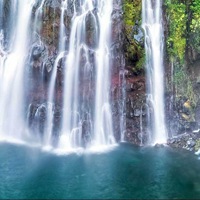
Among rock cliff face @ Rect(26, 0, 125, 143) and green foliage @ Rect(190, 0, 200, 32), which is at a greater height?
green foliage @ Rect(190, 0, 200, 32)

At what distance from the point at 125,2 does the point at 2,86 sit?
1009cm

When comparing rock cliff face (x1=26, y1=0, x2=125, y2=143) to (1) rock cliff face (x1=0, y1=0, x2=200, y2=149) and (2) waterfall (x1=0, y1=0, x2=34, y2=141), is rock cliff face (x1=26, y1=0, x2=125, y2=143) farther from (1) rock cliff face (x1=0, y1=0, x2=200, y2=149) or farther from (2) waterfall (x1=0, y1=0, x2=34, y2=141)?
→ (2) waterfall (x1=0, y1=0, x2=34, y2=141)

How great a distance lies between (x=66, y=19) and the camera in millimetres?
26484

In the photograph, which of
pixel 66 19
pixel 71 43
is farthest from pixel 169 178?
pixel 66 19

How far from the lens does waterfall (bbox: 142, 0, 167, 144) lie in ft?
84.1

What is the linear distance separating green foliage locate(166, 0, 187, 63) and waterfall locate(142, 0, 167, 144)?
597 mm

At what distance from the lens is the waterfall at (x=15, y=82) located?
26484 mm

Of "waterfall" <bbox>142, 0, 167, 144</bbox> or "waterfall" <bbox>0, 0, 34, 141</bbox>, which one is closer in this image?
"waterfall" <bbox>142, 0, 167, 144</bbox>

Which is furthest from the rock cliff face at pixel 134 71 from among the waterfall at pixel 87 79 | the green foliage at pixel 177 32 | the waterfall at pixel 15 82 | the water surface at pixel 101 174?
the water surface at pixel 101 174

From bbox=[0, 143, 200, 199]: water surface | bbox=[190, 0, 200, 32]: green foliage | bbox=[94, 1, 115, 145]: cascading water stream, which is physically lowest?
bbox=[0, 143, 200, 199]: water surface

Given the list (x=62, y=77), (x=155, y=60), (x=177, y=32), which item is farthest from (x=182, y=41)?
(x=62, y=77)

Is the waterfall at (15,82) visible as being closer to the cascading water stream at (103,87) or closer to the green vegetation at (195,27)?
the cascading water stream at (103,87)

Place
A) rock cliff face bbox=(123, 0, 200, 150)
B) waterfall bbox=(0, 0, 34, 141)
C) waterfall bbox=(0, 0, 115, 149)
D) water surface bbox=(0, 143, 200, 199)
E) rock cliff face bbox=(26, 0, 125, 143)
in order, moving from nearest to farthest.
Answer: water surface bbox=(0, 143, 200, 199) → waterfall bbox=(0, 0, 115, 149) → rock cliff face bbox=(123, 0, 200, 150) → rock cliff face bbox=(26, 0, 125, 143) → waterfall bbox=(0, 0, 34, 141)

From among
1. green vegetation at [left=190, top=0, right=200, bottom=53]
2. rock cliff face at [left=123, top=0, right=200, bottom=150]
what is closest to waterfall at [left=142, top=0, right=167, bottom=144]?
rock cliff face at [left=123, top=0, right=200, bottom=150]
